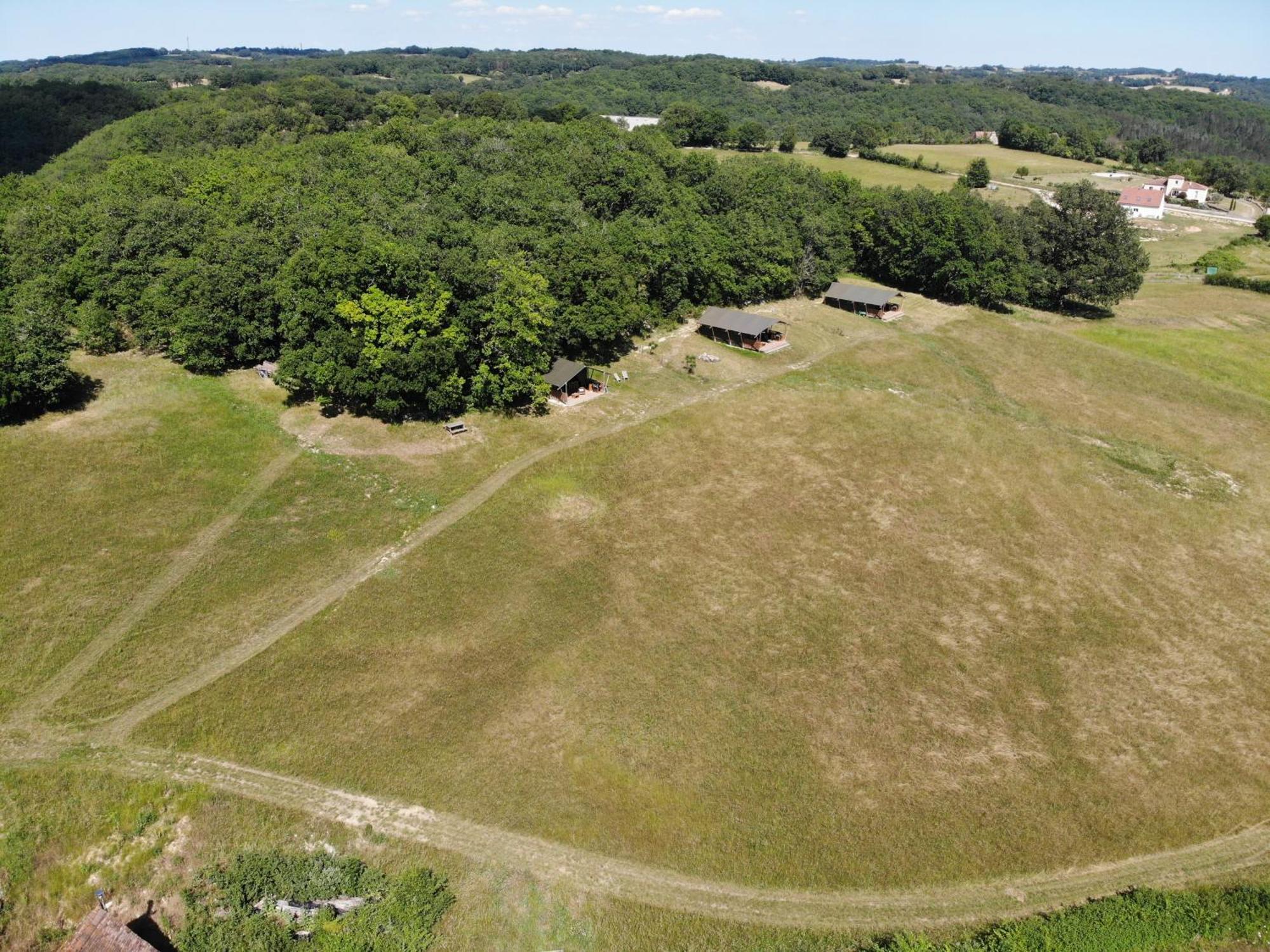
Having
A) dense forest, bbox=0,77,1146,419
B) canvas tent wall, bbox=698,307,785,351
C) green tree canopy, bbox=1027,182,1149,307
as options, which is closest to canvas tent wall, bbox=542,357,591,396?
dense forest, bbox=0,77,1146,419

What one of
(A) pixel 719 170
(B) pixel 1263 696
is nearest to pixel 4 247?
(A) pixel 719 170

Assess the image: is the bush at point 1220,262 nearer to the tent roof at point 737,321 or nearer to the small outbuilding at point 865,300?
the small outbuilding at point 865,300

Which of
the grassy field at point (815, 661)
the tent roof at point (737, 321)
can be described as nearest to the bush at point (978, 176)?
the tent roof at point (737, 321)

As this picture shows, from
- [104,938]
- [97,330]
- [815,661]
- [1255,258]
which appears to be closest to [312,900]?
[104,938]

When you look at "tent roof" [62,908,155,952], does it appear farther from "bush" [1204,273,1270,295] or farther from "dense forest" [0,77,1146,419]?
"bush" [1204,273,1270,295]

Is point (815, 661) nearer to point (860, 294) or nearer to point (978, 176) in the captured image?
point (860, 294)

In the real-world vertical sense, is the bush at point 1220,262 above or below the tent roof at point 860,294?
above
